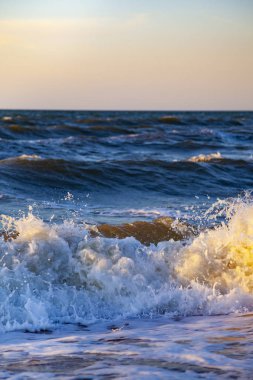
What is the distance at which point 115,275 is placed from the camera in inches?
258

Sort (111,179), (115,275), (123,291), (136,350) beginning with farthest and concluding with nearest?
(111,179) < (115,275) < (123,291) < (136,350)

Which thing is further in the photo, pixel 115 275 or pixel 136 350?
pixel 115 275

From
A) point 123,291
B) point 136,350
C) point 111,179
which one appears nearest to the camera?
point 136,350

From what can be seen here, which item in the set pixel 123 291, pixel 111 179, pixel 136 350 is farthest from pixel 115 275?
pixel 111 179

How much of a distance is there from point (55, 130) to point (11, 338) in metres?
28.6

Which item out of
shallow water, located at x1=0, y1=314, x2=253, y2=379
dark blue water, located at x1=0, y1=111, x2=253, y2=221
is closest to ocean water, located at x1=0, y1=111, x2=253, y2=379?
shallow water, located at x1=0, y1=314, x2=253, y2=379

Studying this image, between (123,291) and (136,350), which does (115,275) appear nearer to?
(123,291)

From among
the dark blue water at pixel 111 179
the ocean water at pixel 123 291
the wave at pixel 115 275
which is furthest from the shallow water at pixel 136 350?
the dark blue water at pixel 111 179

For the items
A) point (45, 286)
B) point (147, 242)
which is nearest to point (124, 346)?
point (45, 286)

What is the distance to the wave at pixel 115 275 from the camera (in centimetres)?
589

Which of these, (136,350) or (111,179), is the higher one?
(111,179)

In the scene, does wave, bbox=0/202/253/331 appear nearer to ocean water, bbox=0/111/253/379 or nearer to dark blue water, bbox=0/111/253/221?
ocean water, bbox=0/111/253/379

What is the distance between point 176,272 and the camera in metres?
6.83

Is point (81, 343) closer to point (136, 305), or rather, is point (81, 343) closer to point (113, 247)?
point (136, 305)
